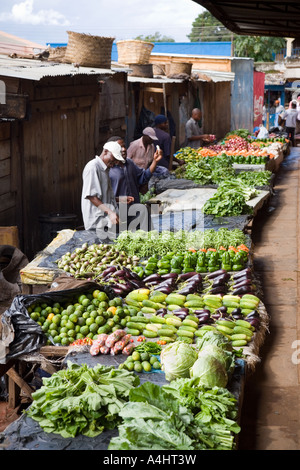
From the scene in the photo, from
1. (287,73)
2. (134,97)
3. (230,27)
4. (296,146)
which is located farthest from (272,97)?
(230,27)

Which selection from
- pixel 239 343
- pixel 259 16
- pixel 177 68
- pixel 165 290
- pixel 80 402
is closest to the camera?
pixel 80 402

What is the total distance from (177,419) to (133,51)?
12.2 m

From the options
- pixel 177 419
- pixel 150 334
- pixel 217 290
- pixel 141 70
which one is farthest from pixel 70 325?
pixel 141 70

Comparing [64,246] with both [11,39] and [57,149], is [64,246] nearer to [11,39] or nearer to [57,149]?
[57,149]

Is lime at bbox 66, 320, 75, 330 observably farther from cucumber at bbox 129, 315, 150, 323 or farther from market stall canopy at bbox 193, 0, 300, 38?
market stall canopy at bbox 193, 0, 300, 38

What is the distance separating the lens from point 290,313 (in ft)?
25.8

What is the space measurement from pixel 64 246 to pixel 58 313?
2.07m

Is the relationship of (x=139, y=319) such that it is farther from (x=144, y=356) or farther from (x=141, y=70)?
(x=141, y=70)

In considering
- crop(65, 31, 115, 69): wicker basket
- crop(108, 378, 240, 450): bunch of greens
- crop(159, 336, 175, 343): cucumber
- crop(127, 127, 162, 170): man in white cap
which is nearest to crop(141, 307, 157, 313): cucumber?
crop(159, 336, 175, 343): cucumber

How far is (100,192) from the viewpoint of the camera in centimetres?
781

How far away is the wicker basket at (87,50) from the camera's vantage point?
11156 millimetres

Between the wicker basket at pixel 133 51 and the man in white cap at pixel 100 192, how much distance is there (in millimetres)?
7237

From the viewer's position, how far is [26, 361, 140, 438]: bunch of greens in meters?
3.92
